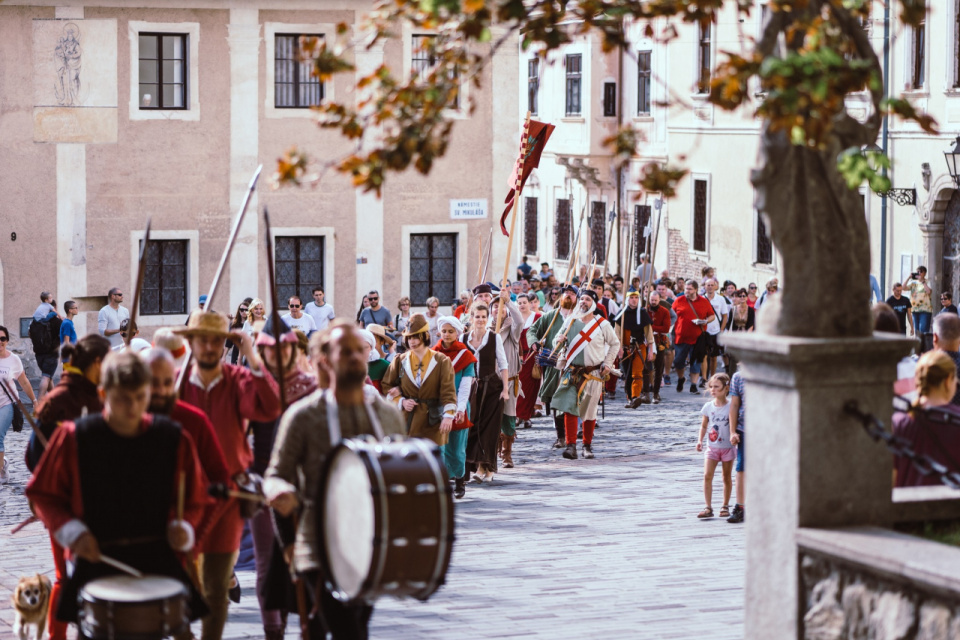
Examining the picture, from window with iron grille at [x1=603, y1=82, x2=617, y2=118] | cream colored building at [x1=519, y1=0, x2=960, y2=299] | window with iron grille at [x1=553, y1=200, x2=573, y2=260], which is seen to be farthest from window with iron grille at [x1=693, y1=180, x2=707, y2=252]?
window with iron grille at [x1=553, y1=200, x2=573, y2=260]

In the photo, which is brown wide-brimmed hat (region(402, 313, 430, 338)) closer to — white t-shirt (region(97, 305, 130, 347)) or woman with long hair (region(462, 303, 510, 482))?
woman with long hair (region(462, 303, 510, 482))

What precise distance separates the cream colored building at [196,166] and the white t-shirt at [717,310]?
18.5 feet

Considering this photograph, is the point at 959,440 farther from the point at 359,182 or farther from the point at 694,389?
the point at 694,389

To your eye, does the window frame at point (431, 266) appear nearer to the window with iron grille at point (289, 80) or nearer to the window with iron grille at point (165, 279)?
the window with iron grille at point (289, 80)

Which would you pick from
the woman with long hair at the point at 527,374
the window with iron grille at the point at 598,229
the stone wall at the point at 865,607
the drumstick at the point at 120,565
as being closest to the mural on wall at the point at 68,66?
the woman with long hair at the point at 527,374

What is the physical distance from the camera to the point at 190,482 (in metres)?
6.79

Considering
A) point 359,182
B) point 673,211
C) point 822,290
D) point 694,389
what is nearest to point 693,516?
point 822,290

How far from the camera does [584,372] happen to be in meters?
17.4

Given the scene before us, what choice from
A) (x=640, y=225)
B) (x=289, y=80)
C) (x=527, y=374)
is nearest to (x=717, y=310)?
(x=527, y=374)

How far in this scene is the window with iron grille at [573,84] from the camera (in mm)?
45250

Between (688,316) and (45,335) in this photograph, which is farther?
(688,316)

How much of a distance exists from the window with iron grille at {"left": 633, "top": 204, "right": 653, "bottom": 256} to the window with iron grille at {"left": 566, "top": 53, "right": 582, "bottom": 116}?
10.8 feet

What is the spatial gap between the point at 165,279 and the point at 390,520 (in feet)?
77.0

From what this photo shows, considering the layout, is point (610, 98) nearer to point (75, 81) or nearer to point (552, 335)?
point (75, 81)
